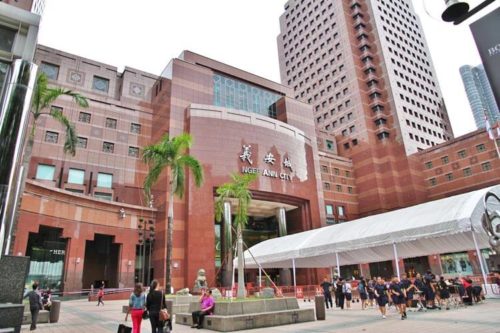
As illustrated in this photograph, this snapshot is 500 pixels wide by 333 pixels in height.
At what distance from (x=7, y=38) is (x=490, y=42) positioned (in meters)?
9.66

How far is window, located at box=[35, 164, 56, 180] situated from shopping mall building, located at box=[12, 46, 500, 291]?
0.38 feet

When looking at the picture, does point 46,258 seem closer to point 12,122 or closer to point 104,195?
point 104,195

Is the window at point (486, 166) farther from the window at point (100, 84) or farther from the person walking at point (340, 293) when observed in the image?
the window at point (100, 84)

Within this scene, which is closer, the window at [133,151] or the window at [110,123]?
the window at [110,123]

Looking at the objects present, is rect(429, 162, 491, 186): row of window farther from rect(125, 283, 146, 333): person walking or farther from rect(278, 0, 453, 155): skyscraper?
rect(125, 283, 146, 333): person walking

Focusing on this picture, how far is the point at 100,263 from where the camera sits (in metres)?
40.5

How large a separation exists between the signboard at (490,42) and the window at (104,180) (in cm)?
4151

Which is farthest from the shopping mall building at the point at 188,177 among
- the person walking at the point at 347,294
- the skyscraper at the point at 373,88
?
the person walking at the point at 347,294

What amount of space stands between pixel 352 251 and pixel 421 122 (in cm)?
5478

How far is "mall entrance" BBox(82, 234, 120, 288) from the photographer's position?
39.6 m

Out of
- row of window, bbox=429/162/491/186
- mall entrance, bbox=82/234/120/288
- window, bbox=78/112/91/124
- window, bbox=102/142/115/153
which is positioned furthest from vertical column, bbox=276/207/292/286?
row of window, bbox=429/162/491/186

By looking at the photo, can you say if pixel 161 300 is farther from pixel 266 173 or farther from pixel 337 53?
pixel 337 53

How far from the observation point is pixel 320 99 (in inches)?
3155

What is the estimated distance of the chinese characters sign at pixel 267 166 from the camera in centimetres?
4209
